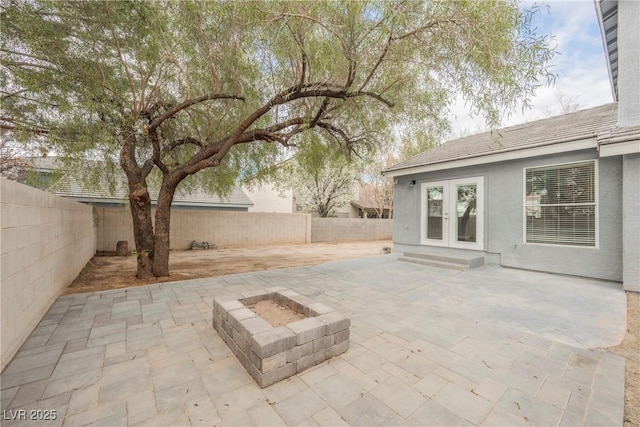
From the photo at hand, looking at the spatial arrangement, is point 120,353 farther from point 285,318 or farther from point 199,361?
point 285,318

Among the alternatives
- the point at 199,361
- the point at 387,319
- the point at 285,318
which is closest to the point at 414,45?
the point at 387,319

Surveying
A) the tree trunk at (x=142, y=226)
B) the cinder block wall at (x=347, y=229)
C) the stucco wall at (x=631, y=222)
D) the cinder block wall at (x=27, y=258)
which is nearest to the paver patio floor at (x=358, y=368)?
the cinder block wall at (x=27, y=258)

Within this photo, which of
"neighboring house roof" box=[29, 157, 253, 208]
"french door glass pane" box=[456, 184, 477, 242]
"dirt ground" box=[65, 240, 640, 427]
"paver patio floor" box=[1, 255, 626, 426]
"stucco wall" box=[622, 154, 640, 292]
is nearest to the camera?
"paver patio floor" box=[1, 255, 626, 426]

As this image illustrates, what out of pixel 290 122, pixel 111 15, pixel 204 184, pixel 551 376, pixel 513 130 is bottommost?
pixel 551 376

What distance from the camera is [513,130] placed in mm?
7711

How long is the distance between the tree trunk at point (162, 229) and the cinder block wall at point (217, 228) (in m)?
5.45

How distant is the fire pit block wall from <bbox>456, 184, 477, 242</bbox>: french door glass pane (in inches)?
231

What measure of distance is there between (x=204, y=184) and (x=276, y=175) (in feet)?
7.59

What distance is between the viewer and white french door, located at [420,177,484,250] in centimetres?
695

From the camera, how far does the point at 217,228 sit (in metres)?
11.8

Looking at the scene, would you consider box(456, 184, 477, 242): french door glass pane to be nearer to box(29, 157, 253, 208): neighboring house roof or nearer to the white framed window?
the white framed window

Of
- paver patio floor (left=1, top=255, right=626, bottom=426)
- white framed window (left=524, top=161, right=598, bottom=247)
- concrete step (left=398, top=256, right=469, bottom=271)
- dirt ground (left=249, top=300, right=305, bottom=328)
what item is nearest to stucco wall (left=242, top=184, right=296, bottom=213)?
concrete step (left=398, top=256, right=469, bottom=271)

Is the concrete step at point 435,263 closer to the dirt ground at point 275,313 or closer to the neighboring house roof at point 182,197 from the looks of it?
the dirt ground at point 275,313

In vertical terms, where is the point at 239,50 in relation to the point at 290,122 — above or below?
above
